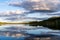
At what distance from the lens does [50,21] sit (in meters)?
60.6

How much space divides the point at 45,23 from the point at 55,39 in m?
43.8

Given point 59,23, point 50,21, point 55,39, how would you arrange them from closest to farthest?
point 55,39
point 59,23
point 50,21

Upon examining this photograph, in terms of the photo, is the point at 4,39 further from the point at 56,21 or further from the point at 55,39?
the point at 56,21

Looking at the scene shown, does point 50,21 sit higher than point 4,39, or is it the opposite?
point 50,21

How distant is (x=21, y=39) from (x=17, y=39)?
0.39m

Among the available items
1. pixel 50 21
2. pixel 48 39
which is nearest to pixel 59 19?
pixel 50 21

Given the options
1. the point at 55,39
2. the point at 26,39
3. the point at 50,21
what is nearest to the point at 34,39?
the point at 26,39

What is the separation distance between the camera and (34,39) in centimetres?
1948

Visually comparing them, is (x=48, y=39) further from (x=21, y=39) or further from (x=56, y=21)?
(x=56, y=21)

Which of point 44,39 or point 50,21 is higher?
point 50,21

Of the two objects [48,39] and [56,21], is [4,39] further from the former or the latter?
[56,21]

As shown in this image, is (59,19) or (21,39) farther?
(59,19)

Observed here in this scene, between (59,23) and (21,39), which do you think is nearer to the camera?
(21,39)

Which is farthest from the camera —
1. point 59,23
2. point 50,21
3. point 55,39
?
point 50,21
